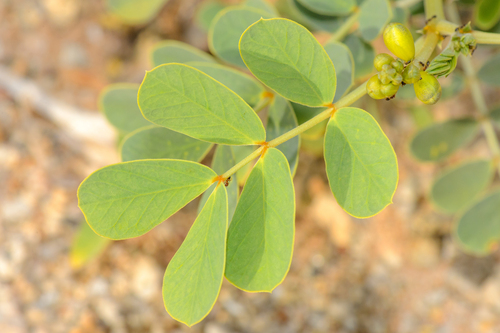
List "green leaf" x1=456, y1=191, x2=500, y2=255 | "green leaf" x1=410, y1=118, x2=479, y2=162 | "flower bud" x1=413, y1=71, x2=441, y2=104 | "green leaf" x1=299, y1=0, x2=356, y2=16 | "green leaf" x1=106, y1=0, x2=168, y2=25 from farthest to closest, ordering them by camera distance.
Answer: "green leaf" x1=106, y1=0, x2=168, y2=25 → "green leaf" x1=410, y1=118, x2=479, y2=162 → "green leaf" x1=456, y1=191, x2=500, y2=255 → "green leaf" x1=299, y1=0, x2=356, y2=16 → "flower bud" x1=413, y1=71, x2=441, y2=104

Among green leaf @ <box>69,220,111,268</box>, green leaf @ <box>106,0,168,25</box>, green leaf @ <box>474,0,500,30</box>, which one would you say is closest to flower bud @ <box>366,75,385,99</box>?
green leaf @ <box>474,0,500,30</box>

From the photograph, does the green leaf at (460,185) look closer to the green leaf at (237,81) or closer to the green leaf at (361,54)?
the green leaf at (361,54)

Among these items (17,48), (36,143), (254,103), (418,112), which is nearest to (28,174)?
(36,143)

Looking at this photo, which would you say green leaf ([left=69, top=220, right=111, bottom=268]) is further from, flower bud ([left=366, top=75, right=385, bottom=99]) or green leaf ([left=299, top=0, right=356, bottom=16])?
flower bud ([left=366, top=75, right=385, bottom=99])

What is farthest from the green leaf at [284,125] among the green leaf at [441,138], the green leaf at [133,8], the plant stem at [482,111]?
the green leaf at [133,8]

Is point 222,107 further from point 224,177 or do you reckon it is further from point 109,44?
point 109,44


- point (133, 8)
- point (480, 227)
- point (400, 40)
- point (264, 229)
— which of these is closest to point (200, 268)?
point (264, 229)
